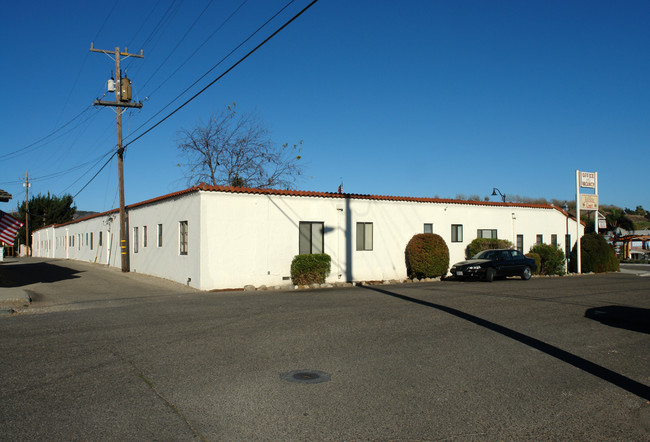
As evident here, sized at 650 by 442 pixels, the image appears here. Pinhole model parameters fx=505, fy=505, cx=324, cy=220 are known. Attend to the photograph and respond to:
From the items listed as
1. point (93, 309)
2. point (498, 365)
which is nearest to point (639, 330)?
point (498, 365)

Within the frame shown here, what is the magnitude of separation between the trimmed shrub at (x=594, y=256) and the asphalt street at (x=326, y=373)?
1867 cm

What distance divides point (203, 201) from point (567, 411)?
14.4 metres

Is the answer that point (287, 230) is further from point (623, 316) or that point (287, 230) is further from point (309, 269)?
point (623, 316)

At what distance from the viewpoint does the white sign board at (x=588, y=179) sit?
28406 millimetres

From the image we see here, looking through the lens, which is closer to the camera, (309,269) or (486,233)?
(309,269)

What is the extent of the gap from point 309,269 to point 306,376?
1297 cm

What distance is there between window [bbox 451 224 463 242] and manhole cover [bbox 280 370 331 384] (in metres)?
20.1

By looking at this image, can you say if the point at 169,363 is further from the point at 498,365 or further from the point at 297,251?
the point at 297,251

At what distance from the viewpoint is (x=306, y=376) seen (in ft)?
20.5

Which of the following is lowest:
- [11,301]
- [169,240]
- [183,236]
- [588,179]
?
[11,301]

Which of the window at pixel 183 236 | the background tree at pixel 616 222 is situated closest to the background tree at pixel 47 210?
the window at pixel 183 236

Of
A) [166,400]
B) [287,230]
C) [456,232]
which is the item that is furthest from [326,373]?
[456,232]

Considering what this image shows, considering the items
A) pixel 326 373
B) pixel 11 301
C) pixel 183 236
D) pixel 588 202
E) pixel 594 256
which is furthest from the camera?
pixel 594 256

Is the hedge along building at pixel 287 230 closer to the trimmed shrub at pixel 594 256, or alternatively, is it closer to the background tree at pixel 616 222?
the trimmed shrub at pixel 594 256
